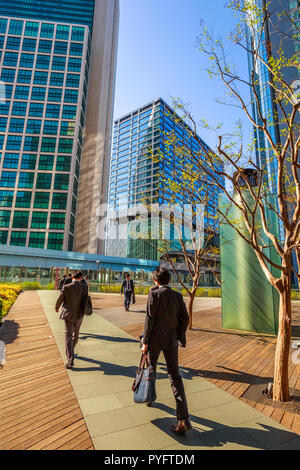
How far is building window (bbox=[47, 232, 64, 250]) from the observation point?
195 ft

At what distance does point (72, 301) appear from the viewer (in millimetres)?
4988

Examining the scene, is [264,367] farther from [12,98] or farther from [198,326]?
[12,98]

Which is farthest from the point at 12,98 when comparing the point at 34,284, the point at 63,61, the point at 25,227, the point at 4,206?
the point at 34,284

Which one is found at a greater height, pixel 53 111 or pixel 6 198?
pixel 53 111

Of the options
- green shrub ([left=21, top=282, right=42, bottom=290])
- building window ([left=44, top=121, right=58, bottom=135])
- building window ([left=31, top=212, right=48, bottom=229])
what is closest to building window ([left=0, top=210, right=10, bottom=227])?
building window ([left=31, top=212, right=48, bottom=229])

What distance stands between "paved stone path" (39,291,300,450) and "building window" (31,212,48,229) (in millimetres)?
61499

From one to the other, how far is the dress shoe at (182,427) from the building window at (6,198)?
226 ft

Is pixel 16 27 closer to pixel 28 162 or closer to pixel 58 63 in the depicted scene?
pixel 58 63

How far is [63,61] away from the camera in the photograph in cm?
6906

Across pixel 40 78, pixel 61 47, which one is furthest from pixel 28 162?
pixel 61 47

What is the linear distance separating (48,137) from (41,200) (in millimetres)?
18068

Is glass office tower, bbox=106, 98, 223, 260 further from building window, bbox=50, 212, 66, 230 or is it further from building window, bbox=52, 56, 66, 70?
building window, bbox=52, 56, 66, 70

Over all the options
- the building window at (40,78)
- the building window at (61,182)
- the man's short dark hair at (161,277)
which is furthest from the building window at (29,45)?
the man's short dark hair at (161,277)
